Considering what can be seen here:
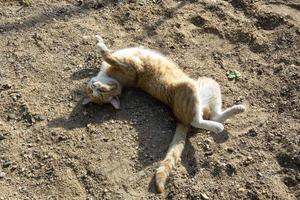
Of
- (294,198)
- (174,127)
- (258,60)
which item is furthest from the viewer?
(258,60)

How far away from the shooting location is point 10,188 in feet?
13.5

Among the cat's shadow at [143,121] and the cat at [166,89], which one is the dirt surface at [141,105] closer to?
the cat's shadow at [143,121]

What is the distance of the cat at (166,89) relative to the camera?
173 inches

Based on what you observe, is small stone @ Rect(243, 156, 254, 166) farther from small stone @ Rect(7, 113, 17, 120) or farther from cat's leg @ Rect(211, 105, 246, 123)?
small stone @ Rect(7, 113, 17, 120)

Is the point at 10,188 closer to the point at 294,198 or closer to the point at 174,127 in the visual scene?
the point at 174,127

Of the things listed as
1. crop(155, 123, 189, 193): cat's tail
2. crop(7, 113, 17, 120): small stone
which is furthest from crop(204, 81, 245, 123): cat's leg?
crop(7, 113, 17, 120): small stone

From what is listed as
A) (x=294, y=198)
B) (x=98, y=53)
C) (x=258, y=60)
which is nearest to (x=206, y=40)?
(x=258, y=60)

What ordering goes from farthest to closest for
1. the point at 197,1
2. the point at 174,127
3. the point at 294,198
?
1. the point at 197,1
2. the point at 174,127
3. the point at 294,198

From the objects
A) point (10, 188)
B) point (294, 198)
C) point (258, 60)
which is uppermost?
point (258, 60)

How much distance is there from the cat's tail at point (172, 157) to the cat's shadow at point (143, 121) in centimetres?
8

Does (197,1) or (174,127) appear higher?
(197,1)

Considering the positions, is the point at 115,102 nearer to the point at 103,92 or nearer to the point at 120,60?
the point at 103,92

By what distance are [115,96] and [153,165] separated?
2.90ft

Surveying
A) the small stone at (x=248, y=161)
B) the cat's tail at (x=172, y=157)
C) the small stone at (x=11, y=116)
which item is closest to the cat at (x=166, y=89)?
the cat's tail at (x=172, y=157)
